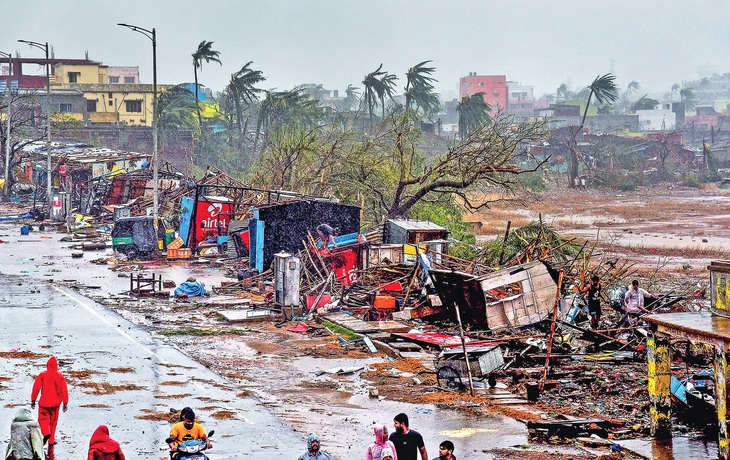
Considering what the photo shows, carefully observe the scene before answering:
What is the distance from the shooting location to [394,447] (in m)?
11.1

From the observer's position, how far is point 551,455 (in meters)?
13.7

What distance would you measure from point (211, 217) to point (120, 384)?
2114 cm

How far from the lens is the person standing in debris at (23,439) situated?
11.5 meters

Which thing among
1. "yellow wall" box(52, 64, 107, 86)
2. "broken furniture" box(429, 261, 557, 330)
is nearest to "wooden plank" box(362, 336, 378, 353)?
"broken furniture" box(429, 261, 557, 330)

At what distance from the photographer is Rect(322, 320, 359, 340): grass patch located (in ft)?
73.8

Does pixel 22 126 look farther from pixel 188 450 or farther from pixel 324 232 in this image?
pixel 188 450

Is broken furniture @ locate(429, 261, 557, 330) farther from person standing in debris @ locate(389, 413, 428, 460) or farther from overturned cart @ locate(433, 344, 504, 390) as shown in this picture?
person standing in debris @ locate(389, 413, 428, 460)

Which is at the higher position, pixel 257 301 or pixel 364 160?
pixel 364 160

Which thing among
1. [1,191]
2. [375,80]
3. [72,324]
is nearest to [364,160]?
[72,324]

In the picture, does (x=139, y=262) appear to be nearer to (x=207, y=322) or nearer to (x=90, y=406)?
(x=207, y=322)

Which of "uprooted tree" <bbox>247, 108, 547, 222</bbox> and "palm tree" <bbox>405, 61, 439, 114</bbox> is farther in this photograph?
"palm tree" <bbox>405, 61, 439, 114</bbox>

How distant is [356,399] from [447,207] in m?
23.7

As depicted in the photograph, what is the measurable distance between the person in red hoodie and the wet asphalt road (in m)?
0.31

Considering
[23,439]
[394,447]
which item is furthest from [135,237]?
[394,447]
